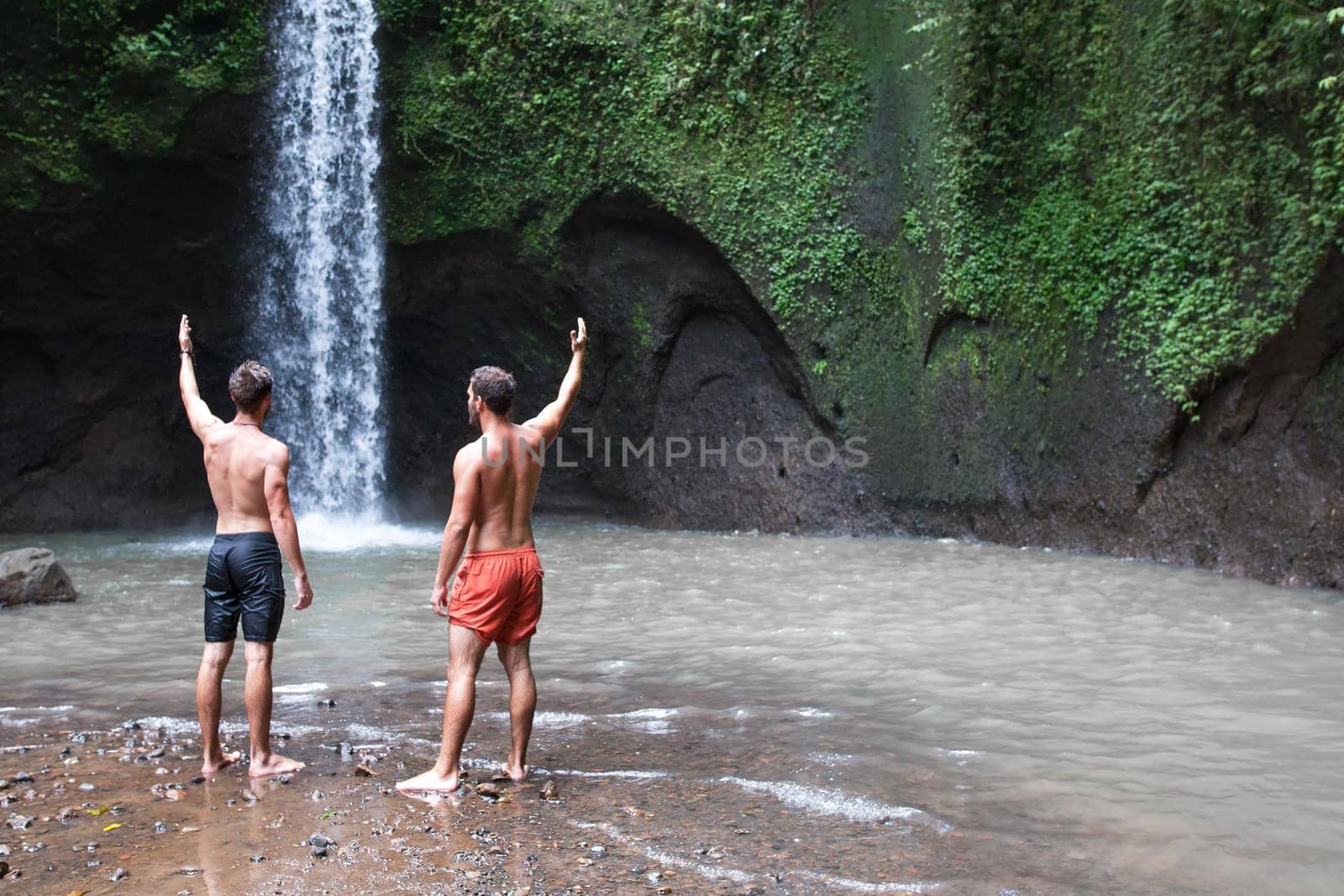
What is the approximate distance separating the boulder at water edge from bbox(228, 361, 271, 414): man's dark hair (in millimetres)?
5080

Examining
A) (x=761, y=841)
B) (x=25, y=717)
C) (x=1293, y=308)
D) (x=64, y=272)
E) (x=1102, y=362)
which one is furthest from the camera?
(x=64, y=272)

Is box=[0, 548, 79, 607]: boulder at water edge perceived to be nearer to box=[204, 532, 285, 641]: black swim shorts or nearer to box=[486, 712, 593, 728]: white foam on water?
box=[204, 532, 285, 641]: black swim shorts

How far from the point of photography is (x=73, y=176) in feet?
44.4

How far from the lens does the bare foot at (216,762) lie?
4758 millimetres

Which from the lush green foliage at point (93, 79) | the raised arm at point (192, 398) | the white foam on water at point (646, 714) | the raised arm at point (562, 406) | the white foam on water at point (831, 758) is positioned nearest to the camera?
the raised arm at point (562, 406)

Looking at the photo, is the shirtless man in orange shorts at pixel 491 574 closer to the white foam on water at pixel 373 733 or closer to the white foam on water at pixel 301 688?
the white foam on water at pixel 373 733

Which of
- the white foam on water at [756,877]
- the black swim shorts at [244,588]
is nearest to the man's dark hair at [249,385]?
the black swim shorts at [244,588]

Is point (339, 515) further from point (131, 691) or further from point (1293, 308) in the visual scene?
point (1293, 308)

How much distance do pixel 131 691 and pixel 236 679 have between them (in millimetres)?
562

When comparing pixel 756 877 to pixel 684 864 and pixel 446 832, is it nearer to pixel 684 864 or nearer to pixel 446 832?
pixel 684 864

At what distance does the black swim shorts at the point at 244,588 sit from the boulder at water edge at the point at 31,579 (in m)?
4.91

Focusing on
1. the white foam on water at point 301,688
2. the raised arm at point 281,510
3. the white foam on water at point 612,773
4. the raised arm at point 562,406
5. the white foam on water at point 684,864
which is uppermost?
the raised arm at point 562,406

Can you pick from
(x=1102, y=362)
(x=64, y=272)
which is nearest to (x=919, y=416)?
(x=1102, y=362)

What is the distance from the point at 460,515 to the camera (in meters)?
4.61
